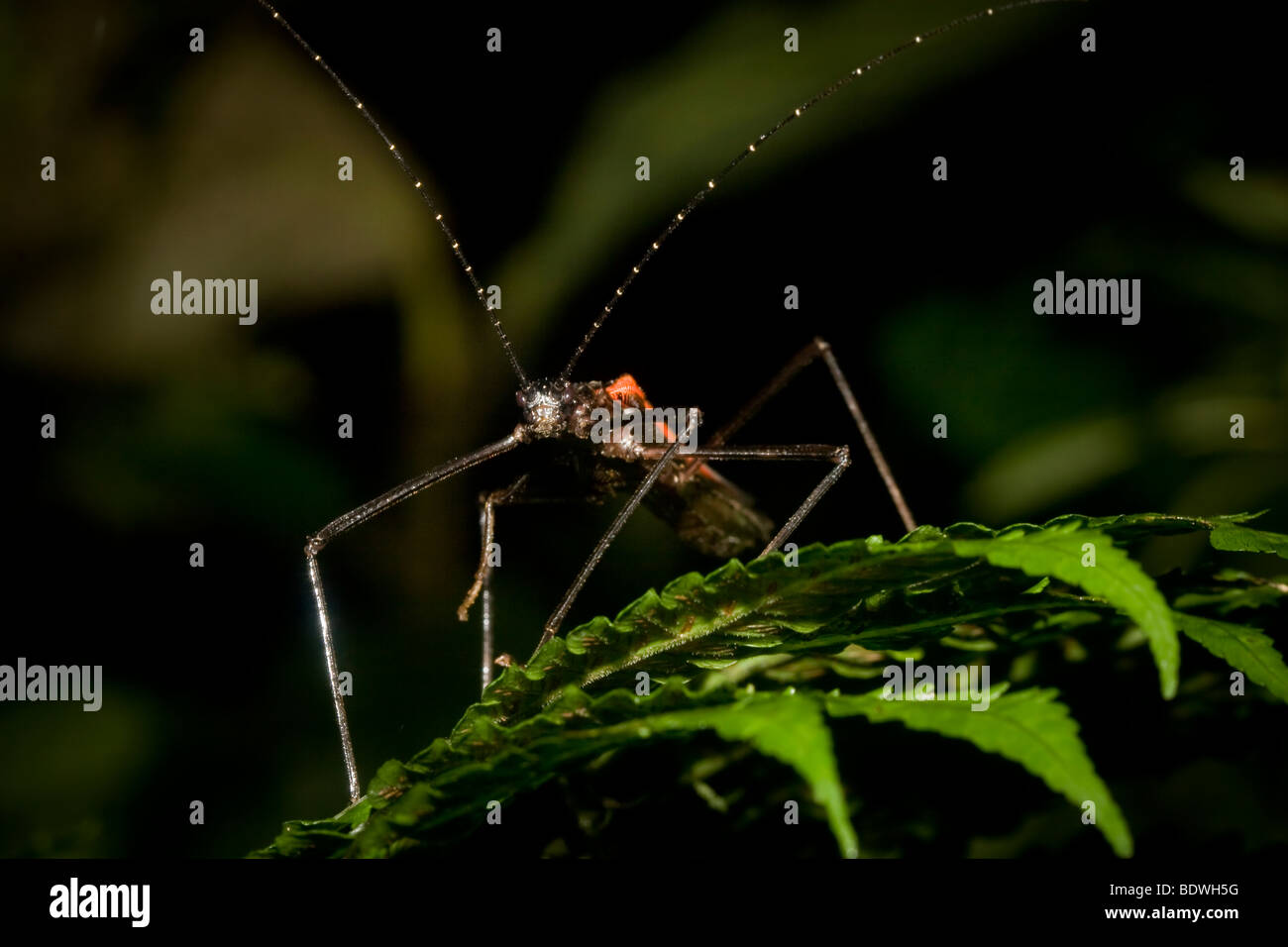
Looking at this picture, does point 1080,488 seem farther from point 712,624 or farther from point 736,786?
point 712,624

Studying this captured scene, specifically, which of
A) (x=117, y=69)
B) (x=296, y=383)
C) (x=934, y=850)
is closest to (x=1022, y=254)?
(x=934, y=850)

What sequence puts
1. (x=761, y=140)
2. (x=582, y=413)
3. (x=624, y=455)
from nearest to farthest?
(x=761, y=140)
(x=582, y=413)
(x=624, y=455)

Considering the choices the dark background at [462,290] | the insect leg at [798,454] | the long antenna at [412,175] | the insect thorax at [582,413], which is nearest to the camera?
the long antenna at [412,175]

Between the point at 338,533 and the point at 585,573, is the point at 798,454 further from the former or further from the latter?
the point at 338,533

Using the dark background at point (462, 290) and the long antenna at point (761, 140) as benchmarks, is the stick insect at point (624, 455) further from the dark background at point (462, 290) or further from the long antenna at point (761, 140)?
the dark background at point (462, 290)

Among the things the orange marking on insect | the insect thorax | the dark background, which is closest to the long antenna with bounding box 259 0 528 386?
the insect thorax

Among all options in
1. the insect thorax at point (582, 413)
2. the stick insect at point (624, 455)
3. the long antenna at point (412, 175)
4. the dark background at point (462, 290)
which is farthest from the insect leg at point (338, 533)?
the dark background at point (462, 290)

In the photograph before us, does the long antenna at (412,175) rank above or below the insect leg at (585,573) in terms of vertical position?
above

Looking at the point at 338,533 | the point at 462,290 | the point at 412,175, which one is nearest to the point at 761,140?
the point at 412,175
